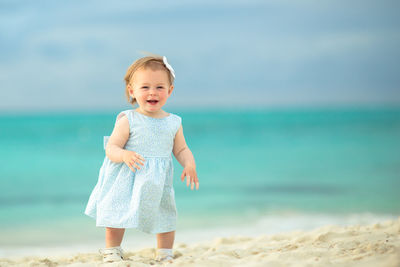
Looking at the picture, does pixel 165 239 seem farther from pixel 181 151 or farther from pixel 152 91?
pixel 152 91

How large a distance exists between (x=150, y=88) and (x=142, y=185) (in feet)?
2.14

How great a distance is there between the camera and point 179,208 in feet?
25.6

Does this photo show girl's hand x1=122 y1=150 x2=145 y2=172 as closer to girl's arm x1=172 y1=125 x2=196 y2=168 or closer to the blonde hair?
girl's arm x1=172 y1=125 x2=196 y2=168

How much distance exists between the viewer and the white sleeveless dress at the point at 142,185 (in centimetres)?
326

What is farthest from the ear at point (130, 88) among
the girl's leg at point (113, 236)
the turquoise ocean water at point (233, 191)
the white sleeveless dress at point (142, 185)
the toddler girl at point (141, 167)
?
the turquoise ocean water at point (233, 191)

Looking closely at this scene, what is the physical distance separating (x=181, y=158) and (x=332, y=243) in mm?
1239

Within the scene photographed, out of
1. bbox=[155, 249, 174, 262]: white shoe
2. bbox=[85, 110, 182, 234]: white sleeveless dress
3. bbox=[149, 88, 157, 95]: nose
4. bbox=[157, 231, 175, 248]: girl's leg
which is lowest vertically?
bbox=[155, 249, 174, 262]: white shoe

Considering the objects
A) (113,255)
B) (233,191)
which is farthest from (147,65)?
(233,191)

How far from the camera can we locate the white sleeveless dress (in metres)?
3.26

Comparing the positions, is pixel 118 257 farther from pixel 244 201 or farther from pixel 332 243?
pixel 244 201

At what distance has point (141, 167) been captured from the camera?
330 centimetres

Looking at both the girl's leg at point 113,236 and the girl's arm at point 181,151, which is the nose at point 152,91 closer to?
the girl's arm at point 181,151

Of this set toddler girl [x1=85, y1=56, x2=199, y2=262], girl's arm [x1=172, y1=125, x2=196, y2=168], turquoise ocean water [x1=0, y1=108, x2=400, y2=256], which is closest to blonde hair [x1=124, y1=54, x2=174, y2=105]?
toddler girl [x1=85, y1=56, x2=199, y2=262]

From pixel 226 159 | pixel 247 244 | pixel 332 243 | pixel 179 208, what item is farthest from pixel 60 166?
pixel 332 243
